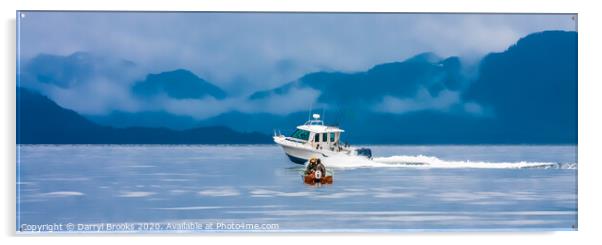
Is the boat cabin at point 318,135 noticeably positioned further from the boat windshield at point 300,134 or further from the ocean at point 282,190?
the ocean at point 282,190

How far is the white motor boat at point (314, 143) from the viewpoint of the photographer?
5312 mm

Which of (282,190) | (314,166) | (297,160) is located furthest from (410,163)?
(282,190)

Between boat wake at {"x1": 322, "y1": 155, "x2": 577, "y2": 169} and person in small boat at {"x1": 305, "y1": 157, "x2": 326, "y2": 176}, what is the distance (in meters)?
0.04

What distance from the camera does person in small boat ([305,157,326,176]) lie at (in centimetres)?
530

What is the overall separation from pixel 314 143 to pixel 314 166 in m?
0.15

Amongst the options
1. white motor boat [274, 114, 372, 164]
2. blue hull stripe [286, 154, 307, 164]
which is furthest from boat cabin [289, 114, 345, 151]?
blue hull stripe [286, 154, 307, 164]

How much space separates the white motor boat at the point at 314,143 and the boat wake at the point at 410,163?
0.04 meters

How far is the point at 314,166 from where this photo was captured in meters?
5.32

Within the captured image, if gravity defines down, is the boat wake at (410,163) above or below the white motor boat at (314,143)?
below

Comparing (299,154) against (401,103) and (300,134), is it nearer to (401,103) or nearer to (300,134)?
(300,134)

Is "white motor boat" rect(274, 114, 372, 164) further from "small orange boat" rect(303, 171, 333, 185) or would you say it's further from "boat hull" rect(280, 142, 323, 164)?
"small orange boat" rect(303, 171, 333, 185)

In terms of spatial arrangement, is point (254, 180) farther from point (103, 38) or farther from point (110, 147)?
point (103, 38)

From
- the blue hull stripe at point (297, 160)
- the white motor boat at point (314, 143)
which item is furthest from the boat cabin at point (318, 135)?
the blue hull stripe at point (297, 160)
